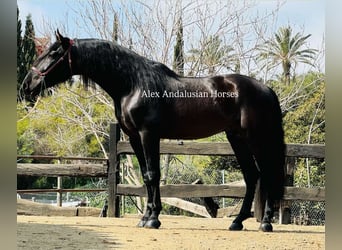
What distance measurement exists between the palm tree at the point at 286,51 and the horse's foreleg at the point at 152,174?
1.08m

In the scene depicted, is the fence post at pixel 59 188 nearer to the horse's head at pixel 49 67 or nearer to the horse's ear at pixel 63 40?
the horse's head at pixel 49 67

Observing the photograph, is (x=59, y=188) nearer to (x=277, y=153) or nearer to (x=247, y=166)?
(x=247, y=166)

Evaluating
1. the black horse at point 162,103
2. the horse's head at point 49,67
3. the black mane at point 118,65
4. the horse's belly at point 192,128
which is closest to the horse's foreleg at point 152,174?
the black horse at point 162,103

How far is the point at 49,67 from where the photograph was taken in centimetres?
357

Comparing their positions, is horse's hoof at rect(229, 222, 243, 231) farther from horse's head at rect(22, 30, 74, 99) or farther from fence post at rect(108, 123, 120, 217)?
horse's head at rect(22, 30, 74, 99)

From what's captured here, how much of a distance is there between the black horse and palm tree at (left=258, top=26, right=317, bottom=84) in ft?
1.06

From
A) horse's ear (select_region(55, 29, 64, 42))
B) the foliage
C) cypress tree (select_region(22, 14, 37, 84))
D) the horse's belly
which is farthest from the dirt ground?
horse's ear (select_region(55, 29, 64, 42))

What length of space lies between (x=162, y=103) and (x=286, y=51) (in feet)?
3.52

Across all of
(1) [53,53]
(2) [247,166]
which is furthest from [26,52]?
(2) [247,166]

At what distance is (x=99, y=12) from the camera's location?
3844 mm

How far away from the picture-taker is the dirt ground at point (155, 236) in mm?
3164
